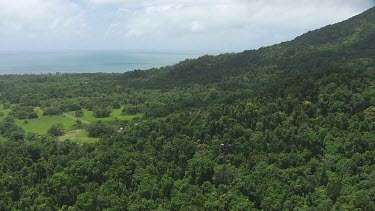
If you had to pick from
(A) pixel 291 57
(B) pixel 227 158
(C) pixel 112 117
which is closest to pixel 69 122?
(C) pixel 112 117

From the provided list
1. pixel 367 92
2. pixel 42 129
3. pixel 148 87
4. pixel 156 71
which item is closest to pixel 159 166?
pixel 367 92

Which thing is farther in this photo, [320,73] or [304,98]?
[320,73]

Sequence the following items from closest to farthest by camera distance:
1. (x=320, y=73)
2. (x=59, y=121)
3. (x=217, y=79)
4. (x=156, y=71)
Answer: (x=320, y=73) → (x=59, y=121) → (x=217, y=79) → (x=156, y=71)

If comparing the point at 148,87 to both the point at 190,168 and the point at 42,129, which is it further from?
the point at 190,168

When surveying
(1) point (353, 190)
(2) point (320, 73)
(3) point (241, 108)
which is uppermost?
(2) point (320, 73)

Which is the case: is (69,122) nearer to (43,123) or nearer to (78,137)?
(43,123)

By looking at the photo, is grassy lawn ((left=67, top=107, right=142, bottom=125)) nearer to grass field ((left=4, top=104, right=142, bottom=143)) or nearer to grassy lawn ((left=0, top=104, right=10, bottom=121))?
grass field ((left=4, top=104, right=142, bottom=143))

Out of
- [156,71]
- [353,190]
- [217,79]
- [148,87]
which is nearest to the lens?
[353,190]
